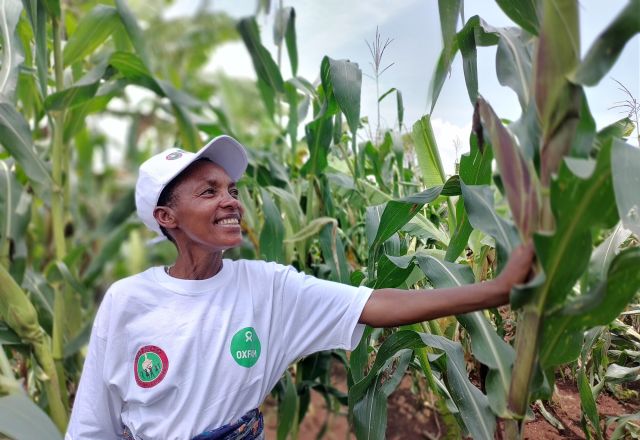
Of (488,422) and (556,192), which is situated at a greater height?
(556,192)

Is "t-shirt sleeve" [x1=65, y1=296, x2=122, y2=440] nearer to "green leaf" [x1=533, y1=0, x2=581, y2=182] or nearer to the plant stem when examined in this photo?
the plant stem

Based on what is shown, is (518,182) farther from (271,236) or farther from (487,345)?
(271,236)

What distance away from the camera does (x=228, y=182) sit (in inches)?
45.1

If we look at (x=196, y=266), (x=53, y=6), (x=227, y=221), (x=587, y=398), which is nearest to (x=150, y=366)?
(x=196, y=266)

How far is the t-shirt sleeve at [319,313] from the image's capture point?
1016mm

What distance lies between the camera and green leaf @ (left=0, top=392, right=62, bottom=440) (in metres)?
0.85

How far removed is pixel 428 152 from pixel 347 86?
0.78 ft

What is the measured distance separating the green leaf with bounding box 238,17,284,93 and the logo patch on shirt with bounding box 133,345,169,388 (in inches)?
39.7

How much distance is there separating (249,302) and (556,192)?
0.66 m

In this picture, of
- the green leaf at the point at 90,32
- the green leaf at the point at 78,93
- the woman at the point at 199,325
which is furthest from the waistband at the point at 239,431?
the green leaf at the point at 90,32

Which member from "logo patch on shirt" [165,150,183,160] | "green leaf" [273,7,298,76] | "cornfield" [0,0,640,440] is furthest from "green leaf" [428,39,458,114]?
"green leaf" [273,7,298,76]

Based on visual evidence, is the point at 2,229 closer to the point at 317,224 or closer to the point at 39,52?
the point at 39,52

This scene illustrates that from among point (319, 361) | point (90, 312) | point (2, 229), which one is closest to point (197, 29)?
point (2, 229)

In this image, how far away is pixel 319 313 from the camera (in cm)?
107
